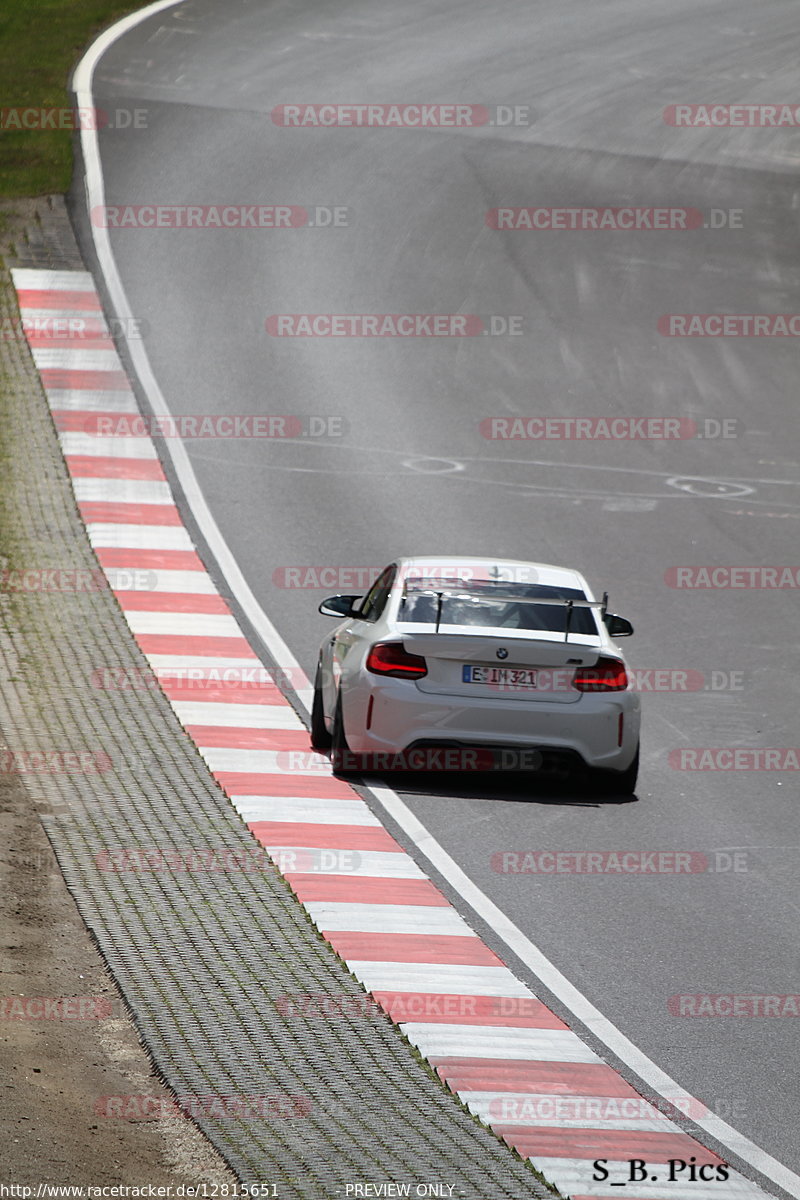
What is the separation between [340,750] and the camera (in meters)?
12.4

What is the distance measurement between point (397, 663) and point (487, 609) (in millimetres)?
852

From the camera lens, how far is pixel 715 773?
1290 centimetres

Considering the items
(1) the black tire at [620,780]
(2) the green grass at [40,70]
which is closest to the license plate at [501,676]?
(1) the black tire at [620,780]

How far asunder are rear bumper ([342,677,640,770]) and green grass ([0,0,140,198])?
2212 centimetres

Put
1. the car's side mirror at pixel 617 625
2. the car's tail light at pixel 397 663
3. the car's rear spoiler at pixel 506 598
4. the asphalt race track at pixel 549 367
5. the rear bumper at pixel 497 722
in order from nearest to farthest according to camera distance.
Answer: the asphalt race track at pixel 549 367
the rear bumper at pixel 497 722
the car's tail light at pixel 397 663
the car's rear spoiler at pixel 506 598
the car's side mirror at pixel 617 625

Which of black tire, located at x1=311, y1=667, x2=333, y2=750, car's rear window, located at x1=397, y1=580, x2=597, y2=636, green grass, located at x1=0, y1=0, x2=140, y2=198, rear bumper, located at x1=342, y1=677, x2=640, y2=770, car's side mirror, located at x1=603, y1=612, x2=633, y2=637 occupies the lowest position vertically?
black tire, located at x1=311, y1=667, x2=333, y2=750

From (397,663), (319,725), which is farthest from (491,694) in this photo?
(319,725)

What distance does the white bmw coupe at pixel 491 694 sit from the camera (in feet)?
38.8

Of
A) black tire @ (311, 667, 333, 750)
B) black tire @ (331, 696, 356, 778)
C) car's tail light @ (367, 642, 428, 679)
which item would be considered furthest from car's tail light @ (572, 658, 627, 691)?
black tire @ (311, 667, 333, 750)

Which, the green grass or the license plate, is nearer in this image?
the license plate

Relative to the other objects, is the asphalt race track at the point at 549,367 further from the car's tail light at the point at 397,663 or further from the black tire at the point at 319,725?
the black tire at the point at 319,725

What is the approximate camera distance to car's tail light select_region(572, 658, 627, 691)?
39.0ft

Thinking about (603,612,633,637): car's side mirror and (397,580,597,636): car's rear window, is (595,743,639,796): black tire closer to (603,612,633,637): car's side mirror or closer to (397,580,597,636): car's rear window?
(397,580,597,636): car's rear window

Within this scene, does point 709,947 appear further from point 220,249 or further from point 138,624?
point 220,249
